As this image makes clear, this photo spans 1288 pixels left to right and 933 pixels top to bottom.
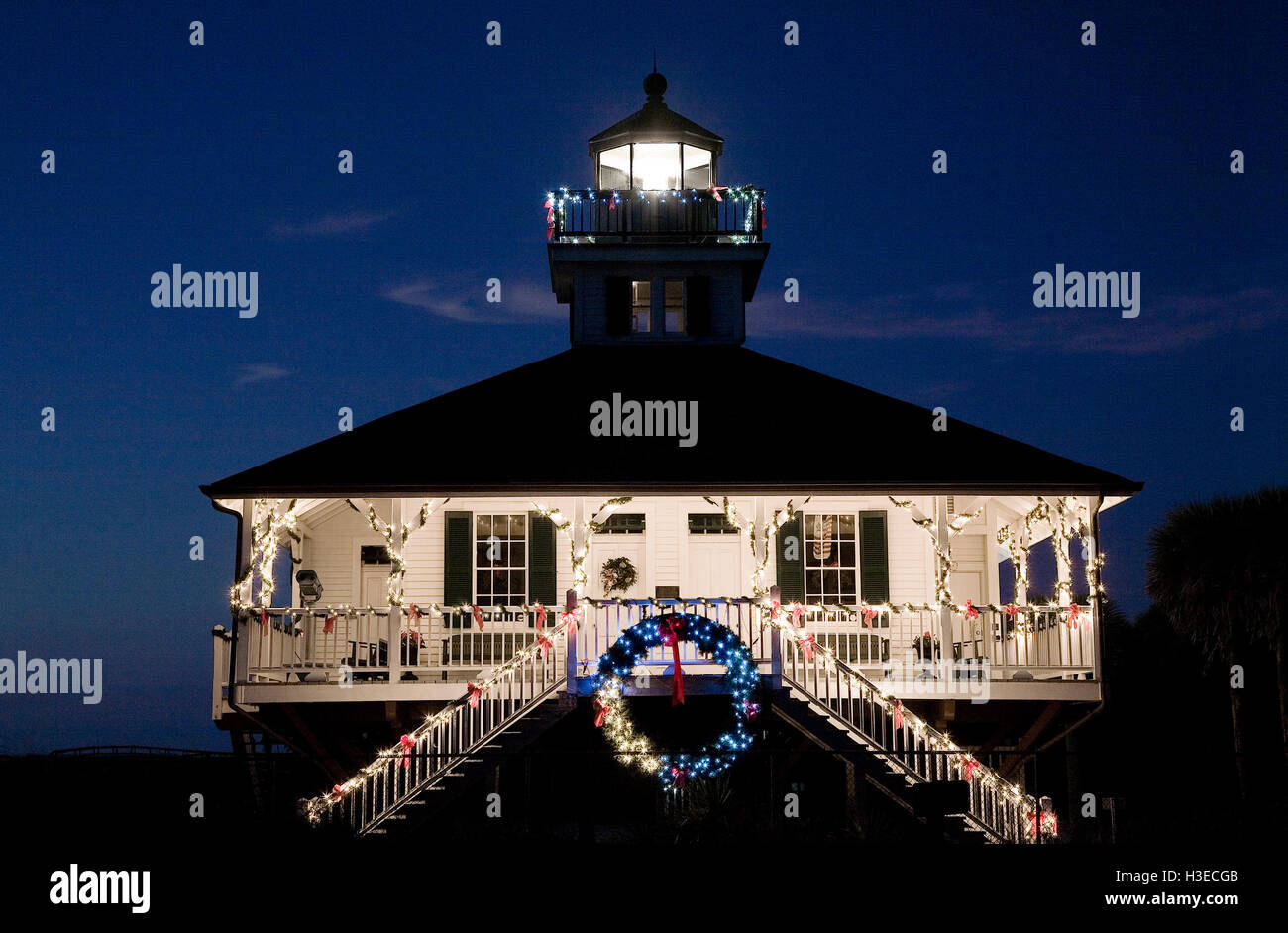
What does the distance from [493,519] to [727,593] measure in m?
4.00

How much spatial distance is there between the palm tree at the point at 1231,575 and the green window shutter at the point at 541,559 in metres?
11.8

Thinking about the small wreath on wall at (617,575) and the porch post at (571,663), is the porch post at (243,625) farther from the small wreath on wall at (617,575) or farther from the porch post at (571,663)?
the small wreath on wall at (617,575)

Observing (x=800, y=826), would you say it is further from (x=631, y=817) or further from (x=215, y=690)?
(x=215, y=690)

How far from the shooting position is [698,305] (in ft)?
86.1

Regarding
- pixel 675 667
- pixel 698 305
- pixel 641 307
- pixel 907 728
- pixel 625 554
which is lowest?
pixel 907 728

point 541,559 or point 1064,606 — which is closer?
point 1064,606

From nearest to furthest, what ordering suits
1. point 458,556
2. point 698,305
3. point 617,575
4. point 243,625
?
point 243,625
point 617,575
point 458,556
point 698,305

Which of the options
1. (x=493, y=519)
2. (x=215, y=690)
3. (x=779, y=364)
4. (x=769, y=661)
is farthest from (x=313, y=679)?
(x=779, y=364)

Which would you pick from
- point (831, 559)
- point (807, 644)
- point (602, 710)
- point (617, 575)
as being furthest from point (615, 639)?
point (831, 559)

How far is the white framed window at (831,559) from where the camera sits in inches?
928

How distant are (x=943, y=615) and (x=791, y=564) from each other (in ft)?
12.9

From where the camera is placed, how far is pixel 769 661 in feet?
62.3

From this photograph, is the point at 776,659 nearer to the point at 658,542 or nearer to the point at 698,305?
the point at 658,542

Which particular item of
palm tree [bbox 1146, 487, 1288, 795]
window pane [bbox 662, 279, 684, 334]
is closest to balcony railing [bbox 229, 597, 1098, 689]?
palm tree [bbox 1146, 487, 1288, 795]
